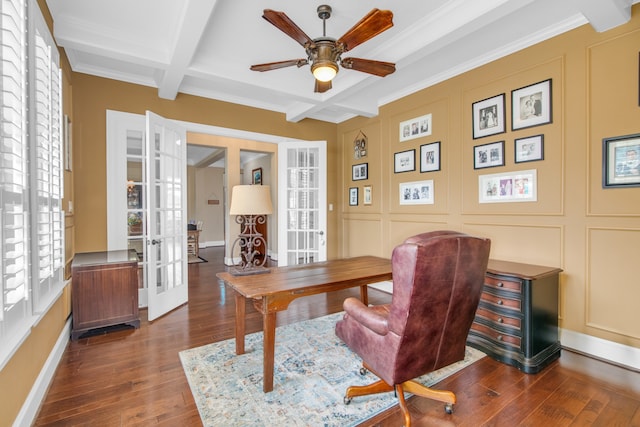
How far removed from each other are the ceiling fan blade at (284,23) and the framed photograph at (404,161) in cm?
237

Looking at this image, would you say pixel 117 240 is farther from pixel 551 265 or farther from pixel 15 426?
pixel 551 265

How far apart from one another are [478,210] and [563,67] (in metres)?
1.45

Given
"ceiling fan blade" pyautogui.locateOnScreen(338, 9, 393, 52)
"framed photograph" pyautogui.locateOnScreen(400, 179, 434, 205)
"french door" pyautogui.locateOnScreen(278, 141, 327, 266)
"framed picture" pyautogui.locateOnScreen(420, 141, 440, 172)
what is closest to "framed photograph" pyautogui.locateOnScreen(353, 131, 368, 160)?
"french door" pyautogui.locateOnScreen(278, 141, 327, 266)

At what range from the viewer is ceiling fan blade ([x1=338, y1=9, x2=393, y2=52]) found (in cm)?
181

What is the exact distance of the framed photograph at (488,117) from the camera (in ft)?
10.1

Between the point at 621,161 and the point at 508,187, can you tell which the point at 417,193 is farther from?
the point at 621,161

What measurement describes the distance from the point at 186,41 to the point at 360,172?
10.2 ft

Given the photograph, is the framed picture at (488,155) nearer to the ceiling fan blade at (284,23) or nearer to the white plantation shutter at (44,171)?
the ceiling fan blade at (284,23)

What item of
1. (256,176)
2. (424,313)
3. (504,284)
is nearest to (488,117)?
(504,284)

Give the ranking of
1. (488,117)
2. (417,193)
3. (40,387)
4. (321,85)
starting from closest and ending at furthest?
(40,387), (321,85), (488,117), (417,193)

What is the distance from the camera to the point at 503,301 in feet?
7.89

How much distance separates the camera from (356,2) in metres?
2.35

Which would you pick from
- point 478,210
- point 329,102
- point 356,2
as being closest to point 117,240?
point 329,102

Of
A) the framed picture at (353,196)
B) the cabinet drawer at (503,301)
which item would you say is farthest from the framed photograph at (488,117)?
the framed picture at (353,196)
